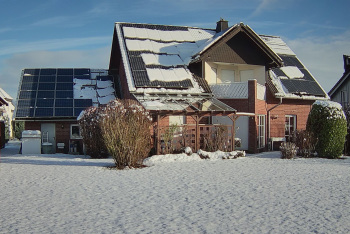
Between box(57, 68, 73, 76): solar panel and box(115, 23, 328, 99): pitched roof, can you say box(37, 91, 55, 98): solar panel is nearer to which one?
box(57, 68, 73, 76): solar panel

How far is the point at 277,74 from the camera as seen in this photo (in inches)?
905

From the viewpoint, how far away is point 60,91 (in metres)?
23.0

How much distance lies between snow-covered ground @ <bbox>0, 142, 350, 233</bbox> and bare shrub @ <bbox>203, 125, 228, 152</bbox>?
11.4 ft

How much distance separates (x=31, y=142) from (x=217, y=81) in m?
11.7

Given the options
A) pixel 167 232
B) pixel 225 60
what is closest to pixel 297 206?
pixel 167 232

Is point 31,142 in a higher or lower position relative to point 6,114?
lower

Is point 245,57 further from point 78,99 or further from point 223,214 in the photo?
point 223,214

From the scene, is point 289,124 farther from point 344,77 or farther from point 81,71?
point 81,71

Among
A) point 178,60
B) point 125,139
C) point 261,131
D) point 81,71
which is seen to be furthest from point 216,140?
point 81,71

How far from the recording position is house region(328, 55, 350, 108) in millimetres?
28312

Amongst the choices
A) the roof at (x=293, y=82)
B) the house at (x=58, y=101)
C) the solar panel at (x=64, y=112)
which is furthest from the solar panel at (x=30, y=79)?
the roof at (x=293, y=82)

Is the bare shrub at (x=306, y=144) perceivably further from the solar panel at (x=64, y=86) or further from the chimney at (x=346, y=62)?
the solar panel at (x=64, y=86)

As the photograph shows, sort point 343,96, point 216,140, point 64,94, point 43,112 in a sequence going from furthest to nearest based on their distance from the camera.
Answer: point 343,96, point 64,94, point 43,112, point 216,140

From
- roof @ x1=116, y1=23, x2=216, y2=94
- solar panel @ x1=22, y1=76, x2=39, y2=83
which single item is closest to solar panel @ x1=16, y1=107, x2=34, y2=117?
solar panel @ x1=22, y1=76, x2=39, y2=83
